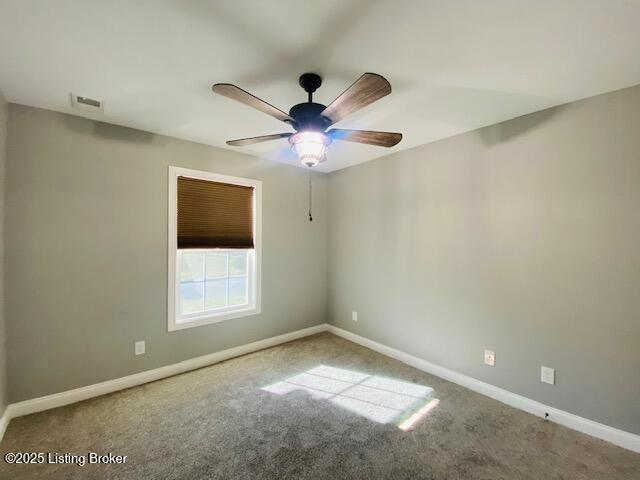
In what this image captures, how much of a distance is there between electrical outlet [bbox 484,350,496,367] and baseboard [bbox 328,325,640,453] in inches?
7.6

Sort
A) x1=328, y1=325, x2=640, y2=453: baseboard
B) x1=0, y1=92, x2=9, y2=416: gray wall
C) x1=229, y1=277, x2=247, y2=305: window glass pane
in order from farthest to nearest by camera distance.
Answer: x1=229, y1=277, x2=247, y2=305: window glass pane → x1=0, y1=92, x2=9, y2=416: gray wall → x1=328, y1=325, x2=640, y2=453: baseboard

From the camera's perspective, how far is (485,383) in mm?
2523

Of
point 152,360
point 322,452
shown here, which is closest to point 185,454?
point 322,452

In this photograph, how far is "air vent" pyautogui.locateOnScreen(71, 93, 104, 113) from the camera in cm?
208

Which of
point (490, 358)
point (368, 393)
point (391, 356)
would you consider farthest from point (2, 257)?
point (490, 358)

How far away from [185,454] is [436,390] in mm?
2093

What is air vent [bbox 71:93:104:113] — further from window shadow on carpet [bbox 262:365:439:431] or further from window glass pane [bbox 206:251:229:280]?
window shadow on carpet [bbox 262:365:439:431]

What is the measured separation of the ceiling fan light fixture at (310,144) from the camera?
1787 mm

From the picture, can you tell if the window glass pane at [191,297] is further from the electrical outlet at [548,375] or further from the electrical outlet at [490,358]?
the electrical outlet at [548,375]

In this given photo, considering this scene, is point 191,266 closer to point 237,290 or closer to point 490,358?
point 237,290

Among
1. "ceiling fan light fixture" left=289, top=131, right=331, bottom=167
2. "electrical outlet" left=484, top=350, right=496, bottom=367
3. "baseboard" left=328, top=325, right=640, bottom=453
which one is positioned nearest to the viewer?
"ceiling fan light fixture" left=289, top=131, right=331, bottom=167

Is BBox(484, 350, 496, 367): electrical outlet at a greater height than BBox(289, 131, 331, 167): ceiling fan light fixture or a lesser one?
lesser

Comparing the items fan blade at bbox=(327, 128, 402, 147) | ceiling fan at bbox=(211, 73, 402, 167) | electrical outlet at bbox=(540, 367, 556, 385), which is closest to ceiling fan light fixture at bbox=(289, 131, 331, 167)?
ceiling fan at bbox=(211, 73, 402, 167)

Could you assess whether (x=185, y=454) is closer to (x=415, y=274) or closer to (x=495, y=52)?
(x=415, y=274)
